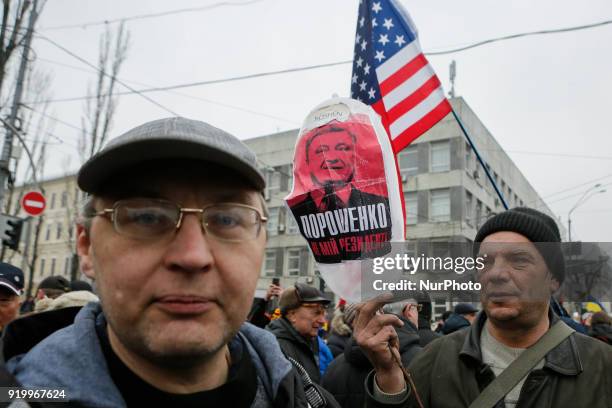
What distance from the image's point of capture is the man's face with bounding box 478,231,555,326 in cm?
184

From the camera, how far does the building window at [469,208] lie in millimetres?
27297

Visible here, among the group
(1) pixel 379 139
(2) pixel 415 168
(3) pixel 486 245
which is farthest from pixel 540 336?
(2) pixel 415 168

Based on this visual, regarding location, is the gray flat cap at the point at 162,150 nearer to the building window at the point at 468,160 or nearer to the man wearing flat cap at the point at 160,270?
the man wearing flat cap at the point at 160,270

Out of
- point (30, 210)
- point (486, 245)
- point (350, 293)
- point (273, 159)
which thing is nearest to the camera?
point (486, 245)

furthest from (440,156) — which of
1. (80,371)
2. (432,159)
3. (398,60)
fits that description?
(80,371)

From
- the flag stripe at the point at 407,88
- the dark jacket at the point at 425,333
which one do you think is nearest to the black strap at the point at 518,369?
the flag stripe at the point at 407,88

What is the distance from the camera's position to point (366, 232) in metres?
2.09

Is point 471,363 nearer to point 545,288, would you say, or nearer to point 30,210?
point 545,288

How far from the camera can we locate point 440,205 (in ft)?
90.7

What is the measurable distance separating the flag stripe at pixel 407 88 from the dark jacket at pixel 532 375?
1.62 m

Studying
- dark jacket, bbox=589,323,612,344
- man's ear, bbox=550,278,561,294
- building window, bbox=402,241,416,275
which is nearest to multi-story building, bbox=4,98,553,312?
dark jacket, bbox=589,323,612,344

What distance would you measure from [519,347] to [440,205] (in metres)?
26.4

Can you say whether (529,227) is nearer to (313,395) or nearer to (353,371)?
(313,395)

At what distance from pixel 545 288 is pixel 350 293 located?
2.58 feet
